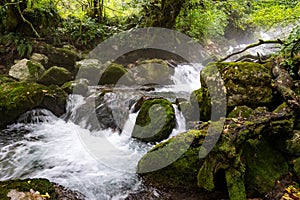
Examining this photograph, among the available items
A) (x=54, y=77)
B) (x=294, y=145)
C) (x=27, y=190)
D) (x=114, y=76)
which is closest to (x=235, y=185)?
(x=294, y=145)

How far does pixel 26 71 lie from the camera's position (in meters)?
7.51

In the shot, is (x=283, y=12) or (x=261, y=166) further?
(x=283, y=12)

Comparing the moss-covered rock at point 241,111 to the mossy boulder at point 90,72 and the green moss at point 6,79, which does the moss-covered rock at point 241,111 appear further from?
the green moss at point 6,79

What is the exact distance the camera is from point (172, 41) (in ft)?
38.2

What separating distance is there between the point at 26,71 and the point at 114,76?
2757 millimetres

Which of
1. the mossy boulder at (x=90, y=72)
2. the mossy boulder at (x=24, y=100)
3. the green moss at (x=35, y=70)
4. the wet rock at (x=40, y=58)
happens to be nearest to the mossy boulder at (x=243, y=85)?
the mossy boulder at (x=24, y=100)

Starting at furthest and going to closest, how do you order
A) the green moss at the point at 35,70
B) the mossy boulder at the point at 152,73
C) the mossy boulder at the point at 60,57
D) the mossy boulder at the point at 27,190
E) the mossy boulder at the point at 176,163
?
the mossy boulder at the point at 152,73 < the mossy boulder at the point at 60,57 < the green moss at the point at 35,70 < the mossy boulder at the point at 176,163 < the mossy boulder at the point at 27,190

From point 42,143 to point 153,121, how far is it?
2.36 m

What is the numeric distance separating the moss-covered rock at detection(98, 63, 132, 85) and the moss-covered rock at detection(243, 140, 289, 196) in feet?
19.0

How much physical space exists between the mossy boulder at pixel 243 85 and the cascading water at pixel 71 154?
3.93 ft

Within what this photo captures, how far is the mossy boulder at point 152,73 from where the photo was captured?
29.7 feet

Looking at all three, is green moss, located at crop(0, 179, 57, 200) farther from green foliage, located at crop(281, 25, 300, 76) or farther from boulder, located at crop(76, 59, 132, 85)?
boulder, located at crop(76, 59, 132, 85)

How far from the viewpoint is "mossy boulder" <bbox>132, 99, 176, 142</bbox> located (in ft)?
16.3

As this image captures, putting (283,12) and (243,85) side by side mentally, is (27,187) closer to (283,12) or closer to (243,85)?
(243,85)
